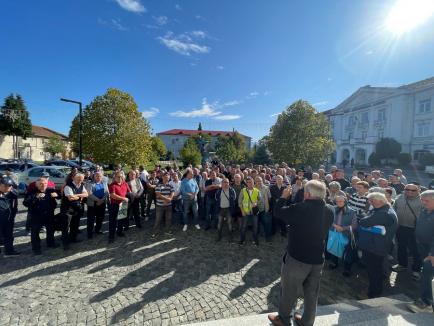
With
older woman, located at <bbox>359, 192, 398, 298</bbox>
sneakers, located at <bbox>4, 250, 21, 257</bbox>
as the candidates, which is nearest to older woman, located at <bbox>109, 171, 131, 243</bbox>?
sneakers, located at <bbox>4, 250, 21, 257</bbox>

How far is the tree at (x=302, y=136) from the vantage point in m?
20.6

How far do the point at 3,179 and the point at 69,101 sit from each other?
1095 centimetres

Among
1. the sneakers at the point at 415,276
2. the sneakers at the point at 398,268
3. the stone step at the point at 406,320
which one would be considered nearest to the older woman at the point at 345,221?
the sneakers at the point at 398,268

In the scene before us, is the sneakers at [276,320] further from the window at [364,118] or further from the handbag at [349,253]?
the window at [364,118]

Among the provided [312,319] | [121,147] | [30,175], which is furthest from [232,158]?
[312,319]

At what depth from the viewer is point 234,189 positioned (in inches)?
264

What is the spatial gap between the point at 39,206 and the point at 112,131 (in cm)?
1341

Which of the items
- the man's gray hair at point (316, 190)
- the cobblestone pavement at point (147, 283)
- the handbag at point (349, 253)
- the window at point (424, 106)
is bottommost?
the cobblestone pavement at point (147, 283)

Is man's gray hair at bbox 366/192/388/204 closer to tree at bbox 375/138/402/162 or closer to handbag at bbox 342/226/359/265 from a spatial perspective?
handbag at bbox 342/226/359/265

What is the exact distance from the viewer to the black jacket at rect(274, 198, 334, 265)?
258 cm

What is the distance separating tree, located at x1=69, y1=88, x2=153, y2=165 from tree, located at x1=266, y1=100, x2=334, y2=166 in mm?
12772

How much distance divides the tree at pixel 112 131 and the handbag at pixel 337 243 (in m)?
15.6

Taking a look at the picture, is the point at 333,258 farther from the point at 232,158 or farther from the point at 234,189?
the point at 232,158

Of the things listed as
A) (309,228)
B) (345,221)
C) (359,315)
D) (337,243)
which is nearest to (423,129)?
(345,221)
